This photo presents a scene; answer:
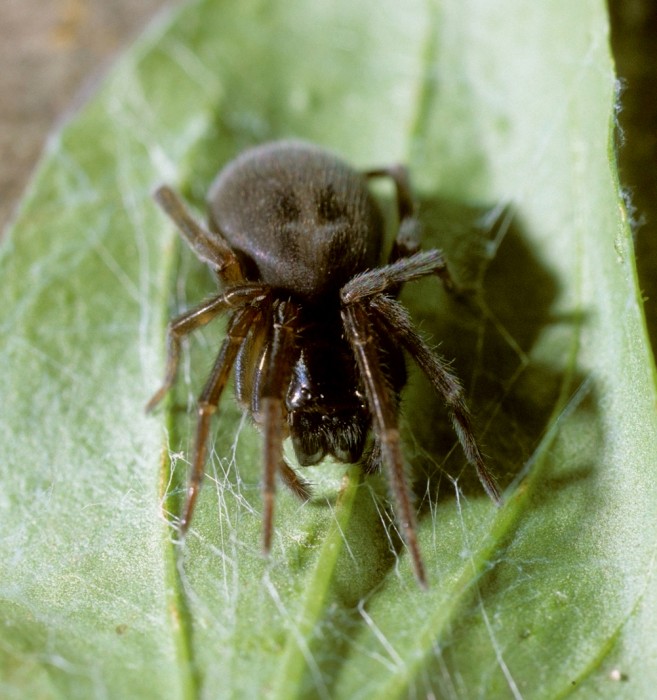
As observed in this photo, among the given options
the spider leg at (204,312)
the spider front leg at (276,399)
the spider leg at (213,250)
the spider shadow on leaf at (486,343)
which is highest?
the spider leg at (213,250)

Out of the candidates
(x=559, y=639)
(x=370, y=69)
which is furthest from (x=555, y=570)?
(x=370, y=69)

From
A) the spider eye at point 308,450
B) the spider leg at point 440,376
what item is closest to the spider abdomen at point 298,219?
the spider leg at point 440,376

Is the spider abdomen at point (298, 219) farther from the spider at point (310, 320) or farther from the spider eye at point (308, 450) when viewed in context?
the spider eye at point (308, 450)

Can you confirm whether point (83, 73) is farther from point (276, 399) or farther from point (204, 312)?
point (276, 399)

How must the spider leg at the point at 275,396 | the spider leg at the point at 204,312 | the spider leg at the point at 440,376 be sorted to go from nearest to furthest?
the spider leg at the point at 275,396
the spider leg at the point at 440,376
the spider leg at the point at 204,312

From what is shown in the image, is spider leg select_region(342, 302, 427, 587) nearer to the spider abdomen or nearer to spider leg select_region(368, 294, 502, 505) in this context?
spider leg select_region(368, 294, 502, 505)

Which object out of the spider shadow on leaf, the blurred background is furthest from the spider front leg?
the blurred background
